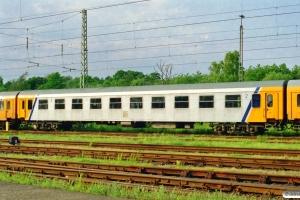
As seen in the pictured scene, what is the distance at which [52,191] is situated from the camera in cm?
997

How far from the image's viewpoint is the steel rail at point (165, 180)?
955cm

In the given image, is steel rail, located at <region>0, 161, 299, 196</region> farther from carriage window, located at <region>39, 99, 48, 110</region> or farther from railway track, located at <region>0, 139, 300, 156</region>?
carriage window, located at <region>39, 99, 48, 110</region>

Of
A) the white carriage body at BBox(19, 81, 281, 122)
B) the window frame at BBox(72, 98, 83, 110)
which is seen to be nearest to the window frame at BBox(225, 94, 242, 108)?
the white carriage body at BBox(19, 81, 281, 122)

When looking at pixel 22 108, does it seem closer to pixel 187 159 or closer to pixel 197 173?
pixel 187 159

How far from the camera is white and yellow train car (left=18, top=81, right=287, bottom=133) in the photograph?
78.3 feet

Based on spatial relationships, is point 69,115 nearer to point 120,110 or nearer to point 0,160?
point 120,110

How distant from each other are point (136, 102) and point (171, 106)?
2454 mm

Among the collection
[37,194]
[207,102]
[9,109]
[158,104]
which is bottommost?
[37,194]

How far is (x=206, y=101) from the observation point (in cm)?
2538

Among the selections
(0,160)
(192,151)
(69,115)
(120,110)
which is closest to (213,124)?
(120,110)

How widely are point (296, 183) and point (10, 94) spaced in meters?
28.4

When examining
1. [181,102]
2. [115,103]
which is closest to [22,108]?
[115,103]

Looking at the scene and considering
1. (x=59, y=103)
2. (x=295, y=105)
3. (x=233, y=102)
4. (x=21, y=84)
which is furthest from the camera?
(x=21, y=84)

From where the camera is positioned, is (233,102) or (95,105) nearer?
(233,102)
